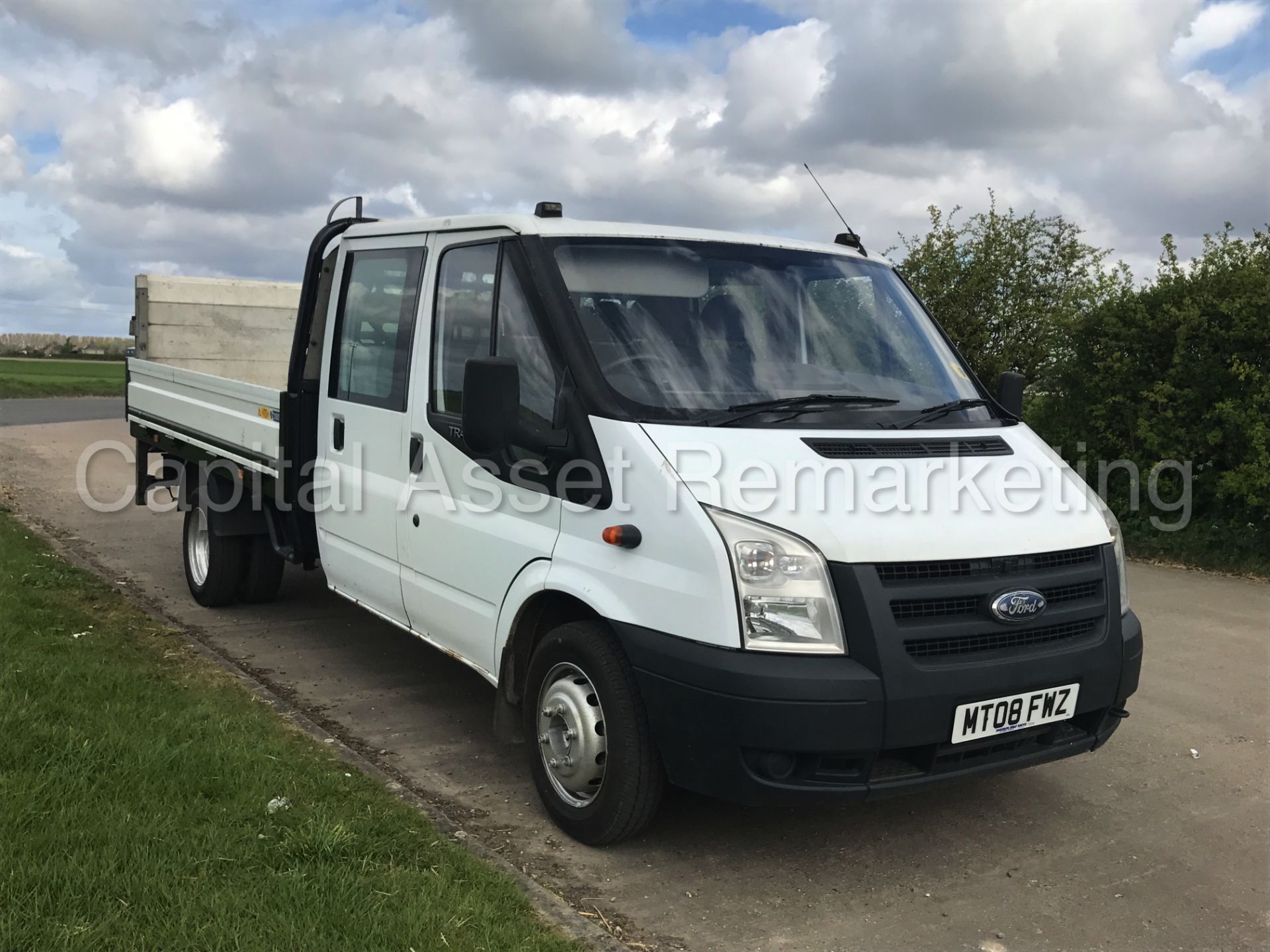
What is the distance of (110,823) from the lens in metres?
3.79

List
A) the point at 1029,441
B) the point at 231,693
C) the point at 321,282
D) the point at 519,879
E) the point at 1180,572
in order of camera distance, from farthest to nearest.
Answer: the point at 1180,572 < the point at 321,282 < the point at 231,693 < the point at 1029,441 < the point at 519,879

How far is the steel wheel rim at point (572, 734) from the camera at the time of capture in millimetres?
4039

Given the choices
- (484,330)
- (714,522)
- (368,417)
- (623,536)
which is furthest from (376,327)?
(714,522)

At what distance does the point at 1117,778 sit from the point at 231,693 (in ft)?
13.5

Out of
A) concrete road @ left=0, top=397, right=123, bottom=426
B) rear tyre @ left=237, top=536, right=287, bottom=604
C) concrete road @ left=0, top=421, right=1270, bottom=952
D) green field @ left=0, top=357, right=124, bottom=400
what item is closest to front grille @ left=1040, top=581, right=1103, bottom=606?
concrete road @ left=0, top=421, right=1270, bottom=952

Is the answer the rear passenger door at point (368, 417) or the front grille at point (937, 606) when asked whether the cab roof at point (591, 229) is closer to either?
the rear passenger door at point (368, 417)

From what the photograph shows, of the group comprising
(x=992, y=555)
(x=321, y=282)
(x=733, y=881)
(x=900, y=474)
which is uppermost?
(x=321, y=282)

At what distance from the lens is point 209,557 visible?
749cm

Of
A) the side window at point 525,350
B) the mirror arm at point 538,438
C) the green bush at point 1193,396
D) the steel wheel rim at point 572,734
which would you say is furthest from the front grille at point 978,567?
the green bush at point 1193,396

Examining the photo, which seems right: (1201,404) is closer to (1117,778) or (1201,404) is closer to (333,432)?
(1117,778)

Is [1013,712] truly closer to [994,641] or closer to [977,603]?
[994,641]

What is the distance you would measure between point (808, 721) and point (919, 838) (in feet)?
3.93

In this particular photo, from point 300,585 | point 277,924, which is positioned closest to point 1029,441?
point 277,924

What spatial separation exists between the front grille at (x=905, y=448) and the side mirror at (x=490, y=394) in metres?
1.03
